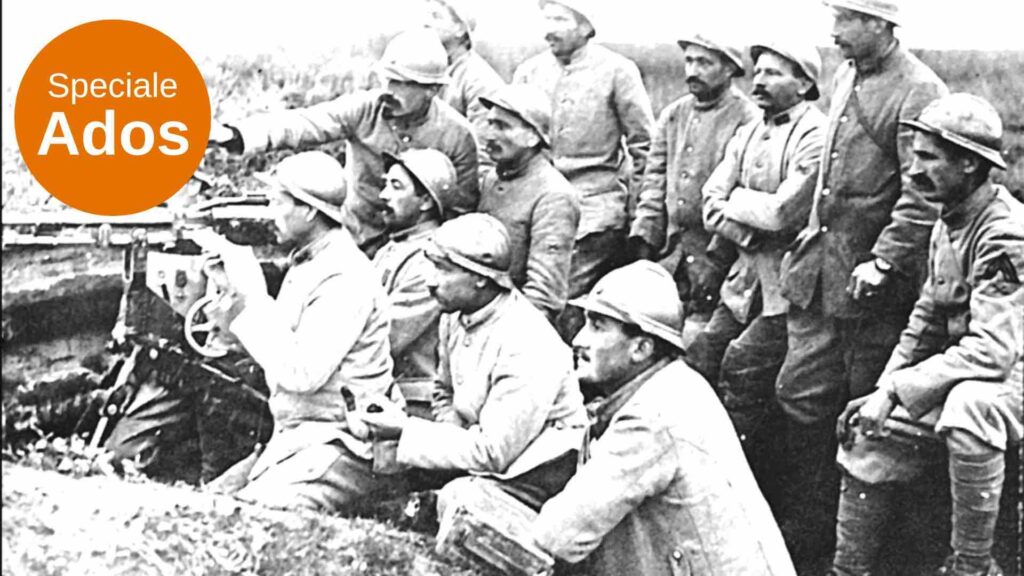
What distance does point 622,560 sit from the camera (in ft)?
21.1

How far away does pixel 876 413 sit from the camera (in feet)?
23.6

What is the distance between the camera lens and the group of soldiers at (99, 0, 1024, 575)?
6348mm

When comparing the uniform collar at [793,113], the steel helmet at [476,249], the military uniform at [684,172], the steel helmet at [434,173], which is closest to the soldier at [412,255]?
the steel helmet at [434,173]

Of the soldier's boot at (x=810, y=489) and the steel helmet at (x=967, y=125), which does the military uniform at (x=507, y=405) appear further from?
the steel helmet at (x=967, y=125)

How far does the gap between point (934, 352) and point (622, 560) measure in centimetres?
166

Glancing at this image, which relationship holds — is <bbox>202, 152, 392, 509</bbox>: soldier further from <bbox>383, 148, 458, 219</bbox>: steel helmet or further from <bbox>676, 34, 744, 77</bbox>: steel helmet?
<bbox>676, 34, 744, 77</bbox>: steel helmet

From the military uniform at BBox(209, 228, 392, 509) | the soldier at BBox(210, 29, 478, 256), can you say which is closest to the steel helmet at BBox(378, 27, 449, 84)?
the soldier at BBox(210, 29, 478, 256)

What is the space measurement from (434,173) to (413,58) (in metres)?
0.73

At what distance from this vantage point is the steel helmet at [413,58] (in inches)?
337

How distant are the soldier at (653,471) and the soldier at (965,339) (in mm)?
987

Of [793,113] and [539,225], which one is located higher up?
[793,113]

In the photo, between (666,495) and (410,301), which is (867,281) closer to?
(666,495)

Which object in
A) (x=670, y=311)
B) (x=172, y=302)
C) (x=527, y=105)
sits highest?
(x=670, y=311)

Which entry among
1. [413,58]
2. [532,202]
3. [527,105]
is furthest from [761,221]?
[413,58]
